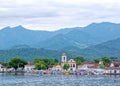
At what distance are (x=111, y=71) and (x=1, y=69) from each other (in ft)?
193

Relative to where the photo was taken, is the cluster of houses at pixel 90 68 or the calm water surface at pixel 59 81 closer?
the calm water surface at pixel 59 81

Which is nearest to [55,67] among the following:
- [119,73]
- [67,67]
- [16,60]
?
[67,67]

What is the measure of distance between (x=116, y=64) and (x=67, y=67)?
17495 millimetres

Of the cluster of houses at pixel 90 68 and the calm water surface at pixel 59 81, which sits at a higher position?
the cluster of houses at pixel 90 68

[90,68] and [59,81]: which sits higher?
[90,68]

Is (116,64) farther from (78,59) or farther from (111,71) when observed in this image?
(78,59)

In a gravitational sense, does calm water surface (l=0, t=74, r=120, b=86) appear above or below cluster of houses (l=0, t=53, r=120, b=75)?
below

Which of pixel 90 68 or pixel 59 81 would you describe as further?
pixel 90 68

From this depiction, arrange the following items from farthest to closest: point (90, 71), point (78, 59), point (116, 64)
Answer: point (78, 59) → point (116, 64) → point (90, 71)

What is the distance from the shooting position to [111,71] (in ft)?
433

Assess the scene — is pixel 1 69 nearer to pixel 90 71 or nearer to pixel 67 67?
pixel 67 67

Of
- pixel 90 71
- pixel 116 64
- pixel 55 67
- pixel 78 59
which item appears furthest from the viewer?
pixel 78 59

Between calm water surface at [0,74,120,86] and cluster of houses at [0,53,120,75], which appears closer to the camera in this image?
calm water surface at [0,74,120,86]

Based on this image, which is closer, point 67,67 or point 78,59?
point 67,67
